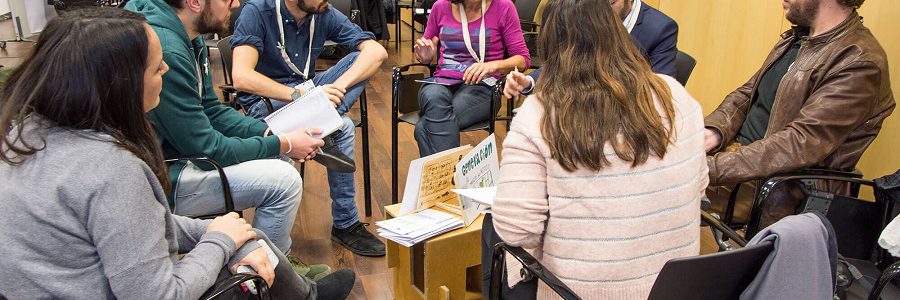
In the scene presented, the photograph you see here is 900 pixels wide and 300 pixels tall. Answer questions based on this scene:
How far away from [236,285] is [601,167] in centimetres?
80

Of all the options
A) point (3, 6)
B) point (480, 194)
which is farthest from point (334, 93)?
point (3, 6)

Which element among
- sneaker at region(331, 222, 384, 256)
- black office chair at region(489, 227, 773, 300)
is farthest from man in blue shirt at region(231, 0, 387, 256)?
black office chair at region(489, 227, 773, 300)

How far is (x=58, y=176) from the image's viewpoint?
1.31 m

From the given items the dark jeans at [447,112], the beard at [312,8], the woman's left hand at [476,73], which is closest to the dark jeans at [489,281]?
the dark jeans at [447,112]

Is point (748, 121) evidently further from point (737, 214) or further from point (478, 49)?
point (478, 49)

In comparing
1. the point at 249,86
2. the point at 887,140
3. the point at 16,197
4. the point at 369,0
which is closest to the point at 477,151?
the point at 249,86

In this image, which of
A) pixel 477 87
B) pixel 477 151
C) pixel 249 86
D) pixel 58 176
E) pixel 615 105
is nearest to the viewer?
pixel 58 176

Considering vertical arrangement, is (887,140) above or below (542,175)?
below

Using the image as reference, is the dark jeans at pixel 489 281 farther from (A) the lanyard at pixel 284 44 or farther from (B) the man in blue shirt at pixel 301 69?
(A) the lanyard at pixel 284 44

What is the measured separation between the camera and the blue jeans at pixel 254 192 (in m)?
2.20

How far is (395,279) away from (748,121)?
1408mm

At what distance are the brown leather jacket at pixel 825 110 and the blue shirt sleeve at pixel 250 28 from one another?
6.08ft

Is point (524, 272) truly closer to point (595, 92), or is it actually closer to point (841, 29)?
point (595, 92)

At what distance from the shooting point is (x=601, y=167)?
1520 mm
